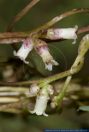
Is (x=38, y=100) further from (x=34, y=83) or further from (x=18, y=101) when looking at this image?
(x=18, y=101)

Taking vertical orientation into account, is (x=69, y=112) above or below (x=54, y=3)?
below

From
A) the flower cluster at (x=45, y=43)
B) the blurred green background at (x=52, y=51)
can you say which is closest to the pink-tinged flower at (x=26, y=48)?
the flower cluster at (x=45, y=43)

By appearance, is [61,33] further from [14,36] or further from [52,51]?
[52,51]

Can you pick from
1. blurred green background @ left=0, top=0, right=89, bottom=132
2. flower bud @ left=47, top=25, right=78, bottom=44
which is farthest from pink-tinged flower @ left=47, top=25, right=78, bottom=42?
blurred green background @ left=0, top=0, right=89, bottom=132

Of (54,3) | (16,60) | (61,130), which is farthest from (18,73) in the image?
(54,3)

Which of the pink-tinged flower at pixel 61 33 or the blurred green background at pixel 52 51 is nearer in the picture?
the pink-tinged flower at pixel 61 33

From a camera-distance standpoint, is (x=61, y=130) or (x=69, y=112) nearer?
(x=61, y=130)

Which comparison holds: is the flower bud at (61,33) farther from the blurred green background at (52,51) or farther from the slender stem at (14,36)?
the blurred green background at (52,51)

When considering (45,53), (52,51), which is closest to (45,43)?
(45,53)
